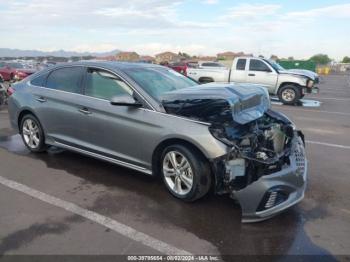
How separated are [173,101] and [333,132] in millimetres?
5930

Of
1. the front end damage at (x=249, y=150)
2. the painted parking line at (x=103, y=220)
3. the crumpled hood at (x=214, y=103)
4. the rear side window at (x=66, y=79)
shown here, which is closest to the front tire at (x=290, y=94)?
the front end damage at (x=249, y=150)

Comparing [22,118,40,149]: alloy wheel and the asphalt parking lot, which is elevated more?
[22,118,40,149]: alloy wheel

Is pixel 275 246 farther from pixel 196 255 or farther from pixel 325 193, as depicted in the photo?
pixel 325 193

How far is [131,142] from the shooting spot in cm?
482

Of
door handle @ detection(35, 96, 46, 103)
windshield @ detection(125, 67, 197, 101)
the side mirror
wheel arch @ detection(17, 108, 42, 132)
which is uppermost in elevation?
windshield @ detection(125, 67, 197, 101)

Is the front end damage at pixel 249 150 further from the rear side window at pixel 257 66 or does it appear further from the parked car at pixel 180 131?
the rear side window at pixel 257 66

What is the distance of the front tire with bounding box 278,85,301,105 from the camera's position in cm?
1542

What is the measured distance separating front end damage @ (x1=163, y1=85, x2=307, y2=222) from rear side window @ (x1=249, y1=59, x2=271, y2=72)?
11.6m

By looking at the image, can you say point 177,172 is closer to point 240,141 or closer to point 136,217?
point 136,217

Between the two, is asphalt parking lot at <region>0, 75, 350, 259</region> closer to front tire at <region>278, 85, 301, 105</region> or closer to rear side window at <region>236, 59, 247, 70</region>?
front tire at <region>278, 85, 301, 105</region>

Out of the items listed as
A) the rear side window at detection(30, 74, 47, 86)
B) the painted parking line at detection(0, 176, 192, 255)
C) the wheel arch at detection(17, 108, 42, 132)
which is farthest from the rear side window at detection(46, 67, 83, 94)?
the painted parking line at detection(0, 176, 192, 255)

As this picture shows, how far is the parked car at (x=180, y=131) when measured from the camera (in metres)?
3.99

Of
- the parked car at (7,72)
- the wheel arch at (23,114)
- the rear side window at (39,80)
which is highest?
the rear side window at (39,80)

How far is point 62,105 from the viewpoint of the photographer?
562 centimetres
